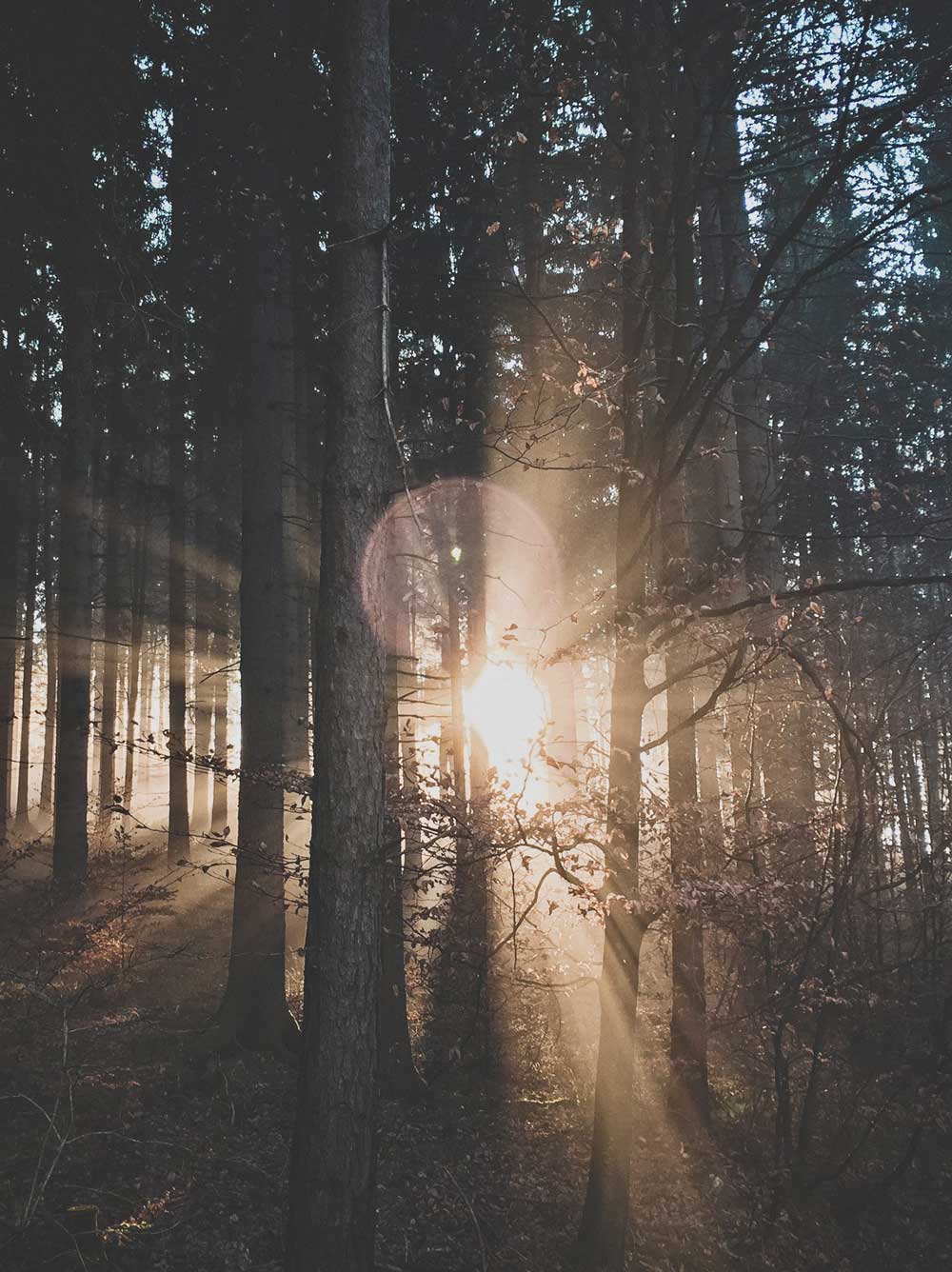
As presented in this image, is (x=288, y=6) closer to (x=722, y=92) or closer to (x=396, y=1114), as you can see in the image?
(x=722, y=92)

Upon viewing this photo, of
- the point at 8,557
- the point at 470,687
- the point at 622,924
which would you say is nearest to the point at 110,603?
the point at 8,557

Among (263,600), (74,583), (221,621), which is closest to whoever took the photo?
(263,600)

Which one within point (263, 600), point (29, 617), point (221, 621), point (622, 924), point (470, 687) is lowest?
point (622, 924)

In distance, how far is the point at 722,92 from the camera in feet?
14.7

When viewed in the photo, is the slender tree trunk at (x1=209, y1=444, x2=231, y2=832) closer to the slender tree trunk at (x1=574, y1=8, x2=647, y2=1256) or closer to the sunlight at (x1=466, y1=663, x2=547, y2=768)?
the sunlight at (x1=466, y1=663, x2=547, y2=768)

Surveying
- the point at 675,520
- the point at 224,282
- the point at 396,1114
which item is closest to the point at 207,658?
the point at 224,282

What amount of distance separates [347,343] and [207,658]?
19553 mm

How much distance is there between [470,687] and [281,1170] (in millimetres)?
4756

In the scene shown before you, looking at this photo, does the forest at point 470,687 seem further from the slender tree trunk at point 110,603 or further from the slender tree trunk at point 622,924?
the slender tree trunk at point 110,603

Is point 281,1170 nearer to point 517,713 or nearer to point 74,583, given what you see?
point 517,713

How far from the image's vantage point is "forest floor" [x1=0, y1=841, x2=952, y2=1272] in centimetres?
486

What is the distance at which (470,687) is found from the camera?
7.81m

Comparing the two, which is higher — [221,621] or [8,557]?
[8,557]

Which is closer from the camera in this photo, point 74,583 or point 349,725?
point 349,725
